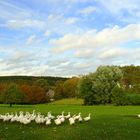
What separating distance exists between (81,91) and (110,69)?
10.9m

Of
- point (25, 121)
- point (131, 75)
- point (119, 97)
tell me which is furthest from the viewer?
point (131, 75)

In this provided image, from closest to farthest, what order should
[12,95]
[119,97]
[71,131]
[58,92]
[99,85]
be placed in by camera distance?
[71,131]
[119,97]
[12,95]
[99,85]
[58,92]

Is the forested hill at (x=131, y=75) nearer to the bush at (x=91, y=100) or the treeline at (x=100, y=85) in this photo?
the treeline at (x=100, y=85)

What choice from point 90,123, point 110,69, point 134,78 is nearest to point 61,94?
point 134,78

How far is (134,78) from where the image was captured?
145375 millimetres

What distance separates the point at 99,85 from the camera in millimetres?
105625

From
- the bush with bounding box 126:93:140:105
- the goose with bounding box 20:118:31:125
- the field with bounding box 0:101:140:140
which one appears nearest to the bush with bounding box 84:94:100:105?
the bush with bounding box 126:93:140:105

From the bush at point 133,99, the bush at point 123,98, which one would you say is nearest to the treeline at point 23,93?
the bush at point 123,98

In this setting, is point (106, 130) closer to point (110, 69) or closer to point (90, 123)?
point (90, 123)

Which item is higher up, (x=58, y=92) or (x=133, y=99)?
(x=58, y=92)

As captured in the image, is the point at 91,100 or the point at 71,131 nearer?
the point at 71,131

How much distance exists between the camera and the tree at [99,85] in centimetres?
10519

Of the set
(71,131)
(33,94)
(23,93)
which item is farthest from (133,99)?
(71,131)

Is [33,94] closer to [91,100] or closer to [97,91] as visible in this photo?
[91,100]
